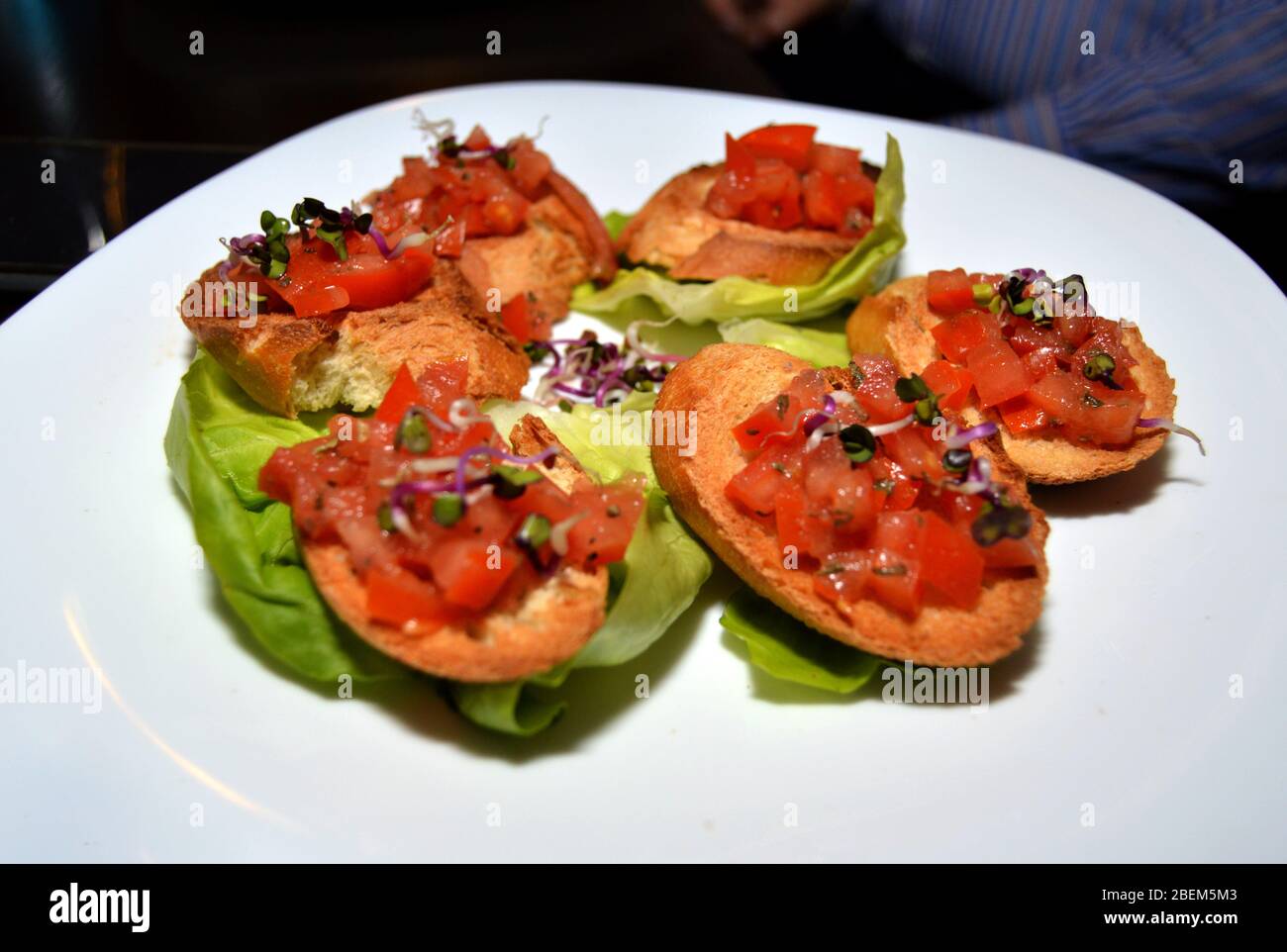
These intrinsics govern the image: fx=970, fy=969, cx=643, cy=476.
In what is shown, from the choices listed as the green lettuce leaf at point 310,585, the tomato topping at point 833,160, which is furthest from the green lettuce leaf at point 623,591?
the tomato topping at point 833,160

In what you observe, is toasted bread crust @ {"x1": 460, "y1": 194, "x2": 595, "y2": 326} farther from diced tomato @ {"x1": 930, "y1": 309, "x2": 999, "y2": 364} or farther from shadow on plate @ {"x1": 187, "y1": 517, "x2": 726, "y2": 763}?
shadow on plate @ {"x1": 187, "y1": 517, "x2": 726, "y2": 763}

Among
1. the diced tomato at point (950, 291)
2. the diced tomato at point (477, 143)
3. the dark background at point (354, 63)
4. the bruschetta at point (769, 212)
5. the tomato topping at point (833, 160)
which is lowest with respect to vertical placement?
the diced tomato at point (950, 291)

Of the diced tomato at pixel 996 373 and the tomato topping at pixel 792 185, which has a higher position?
the tomato topping at pixel 792 185

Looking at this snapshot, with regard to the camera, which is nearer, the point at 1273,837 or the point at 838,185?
the point at 1273,837

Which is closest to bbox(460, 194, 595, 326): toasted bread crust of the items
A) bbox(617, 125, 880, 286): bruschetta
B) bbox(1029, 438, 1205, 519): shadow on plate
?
bbox(617, 125, 880, 286): bruschetta

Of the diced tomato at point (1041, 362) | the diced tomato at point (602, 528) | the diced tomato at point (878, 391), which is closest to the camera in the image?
the diced tomato at point (602, 528)

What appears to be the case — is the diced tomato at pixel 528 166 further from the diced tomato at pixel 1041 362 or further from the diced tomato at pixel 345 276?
the diced tomato at pixel 1041 362

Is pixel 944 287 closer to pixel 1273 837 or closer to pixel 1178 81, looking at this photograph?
pixel 1273 837
